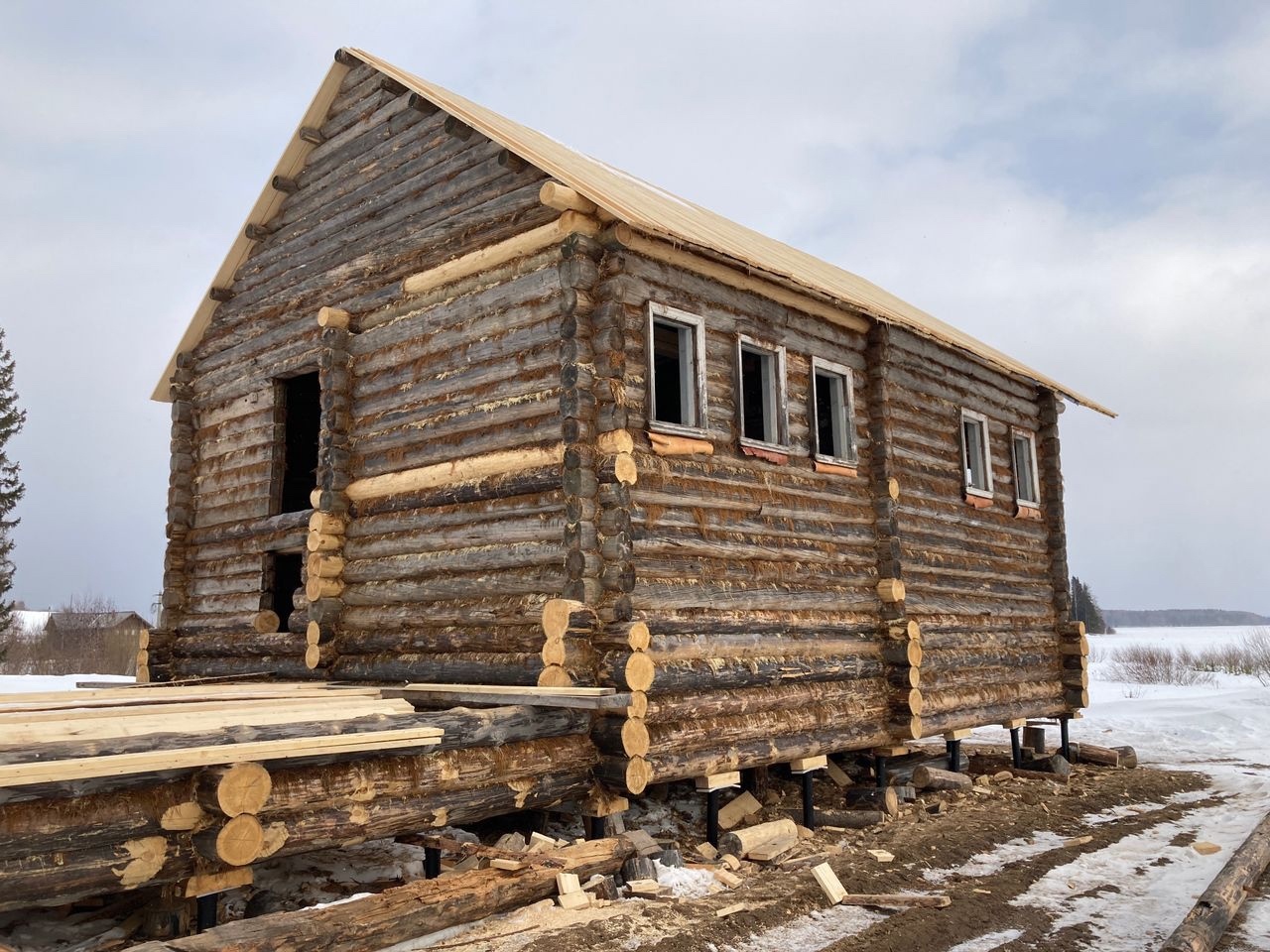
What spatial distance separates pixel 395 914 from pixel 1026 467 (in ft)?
44.7

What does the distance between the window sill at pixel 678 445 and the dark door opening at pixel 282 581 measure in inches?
212

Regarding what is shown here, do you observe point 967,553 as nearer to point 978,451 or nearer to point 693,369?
point 978,451

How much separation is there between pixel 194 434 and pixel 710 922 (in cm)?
1103

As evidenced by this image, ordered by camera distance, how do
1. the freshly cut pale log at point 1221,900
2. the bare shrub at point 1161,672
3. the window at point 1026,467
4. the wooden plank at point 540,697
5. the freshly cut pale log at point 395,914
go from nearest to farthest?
the freshly cut pale log at point 395,914, the freshly cut pale log at point 1221,900, the wooden plank at point 540,697, the window at point 1026,467, the bare shrub at point 1161,672

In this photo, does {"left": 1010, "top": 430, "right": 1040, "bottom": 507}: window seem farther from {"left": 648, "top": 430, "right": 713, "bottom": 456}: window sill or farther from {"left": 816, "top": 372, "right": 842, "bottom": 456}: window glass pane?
{"left": 648, "top": 430, "right": 713, "bottom": 456}: window sill

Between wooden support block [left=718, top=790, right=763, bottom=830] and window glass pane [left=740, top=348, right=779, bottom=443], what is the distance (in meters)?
3.93

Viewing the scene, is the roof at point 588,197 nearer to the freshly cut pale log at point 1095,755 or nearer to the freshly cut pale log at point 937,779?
the freshly cut pale log at point 937,779

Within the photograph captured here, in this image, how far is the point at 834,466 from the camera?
11797 millimetres

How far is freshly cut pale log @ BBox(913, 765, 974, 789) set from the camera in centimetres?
1296

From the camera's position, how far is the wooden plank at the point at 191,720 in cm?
556

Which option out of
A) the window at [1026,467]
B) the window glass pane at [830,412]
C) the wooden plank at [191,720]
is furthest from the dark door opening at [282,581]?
the window at [1026,467]

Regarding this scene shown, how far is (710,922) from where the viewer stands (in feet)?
23.2

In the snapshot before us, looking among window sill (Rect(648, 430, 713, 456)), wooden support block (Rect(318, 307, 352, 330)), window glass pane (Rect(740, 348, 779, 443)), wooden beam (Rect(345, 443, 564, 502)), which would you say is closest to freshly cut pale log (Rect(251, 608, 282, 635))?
A: wooden beam (Rect(345, 443, 564, 502))

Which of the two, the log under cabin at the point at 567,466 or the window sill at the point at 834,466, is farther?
the window sill at the point at 834,466
